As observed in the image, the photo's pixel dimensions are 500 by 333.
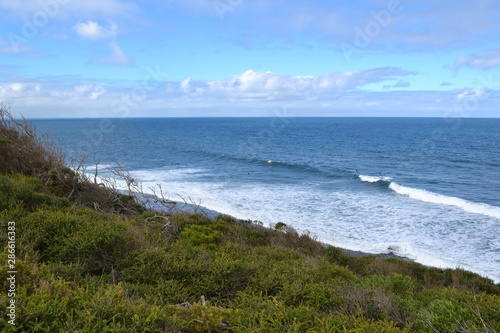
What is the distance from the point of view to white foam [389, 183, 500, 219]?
2662 cm

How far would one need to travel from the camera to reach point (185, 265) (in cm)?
760

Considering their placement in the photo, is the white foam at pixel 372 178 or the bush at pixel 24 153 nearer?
the bush at pixel 24 153

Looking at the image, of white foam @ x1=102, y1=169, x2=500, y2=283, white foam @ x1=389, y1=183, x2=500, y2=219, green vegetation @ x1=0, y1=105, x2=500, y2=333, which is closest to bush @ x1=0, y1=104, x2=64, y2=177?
green vegetation @ x1=0, y1=105, x2=500, y2=333

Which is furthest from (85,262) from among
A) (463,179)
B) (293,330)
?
(463,179)

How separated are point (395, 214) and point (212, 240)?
1670 centimetres

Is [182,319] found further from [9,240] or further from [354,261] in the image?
[354,261]

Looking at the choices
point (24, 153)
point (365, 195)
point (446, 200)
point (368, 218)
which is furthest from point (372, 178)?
point (24, 153)

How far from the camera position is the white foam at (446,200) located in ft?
87.4

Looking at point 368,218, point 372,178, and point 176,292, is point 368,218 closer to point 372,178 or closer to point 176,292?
point 372,178

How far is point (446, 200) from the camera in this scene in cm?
2975
